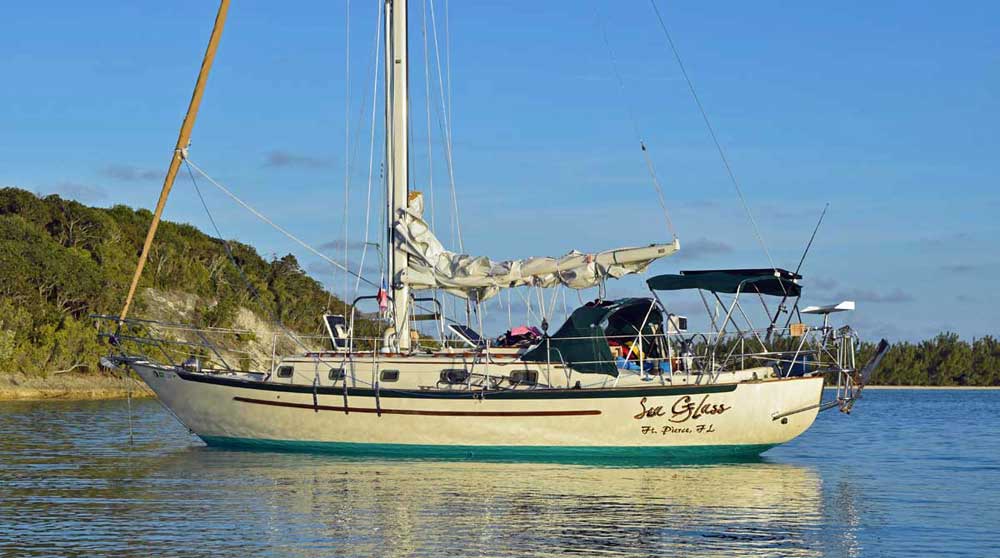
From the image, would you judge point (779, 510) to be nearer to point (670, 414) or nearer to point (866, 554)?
point (866, 554)

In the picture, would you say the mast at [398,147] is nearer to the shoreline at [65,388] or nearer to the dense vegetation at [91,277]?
the dense vegetation at [91,277]

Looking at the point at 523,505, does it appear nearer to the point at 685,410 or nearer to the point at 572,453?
the point at 572,453

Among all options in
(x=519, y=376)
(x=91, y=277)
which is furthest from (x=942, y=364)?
(x=519, y=376)

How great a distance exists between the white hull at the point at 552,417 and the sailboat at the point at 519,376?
31mm

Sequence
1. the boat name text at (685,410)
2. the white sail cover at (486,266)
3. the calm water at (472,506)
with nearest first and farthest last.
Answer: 1. the calm water at (472,506)
2. the boat name text at (685,410)
3. the white sail cover at (486,266)

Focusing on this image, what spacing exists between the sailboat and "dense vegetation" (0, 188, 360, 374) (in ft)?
81.8

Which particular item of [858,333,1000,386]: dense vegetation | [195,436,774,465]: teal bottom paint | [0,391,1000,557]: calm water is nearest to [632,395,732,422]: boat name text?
[195,436,774,465]: teal bottom paint

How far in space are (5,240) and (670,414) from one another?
4681 centimetres

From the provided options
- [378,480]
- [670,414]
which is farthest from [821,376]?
[378,480]

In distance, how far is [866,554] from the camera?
51.2 ft

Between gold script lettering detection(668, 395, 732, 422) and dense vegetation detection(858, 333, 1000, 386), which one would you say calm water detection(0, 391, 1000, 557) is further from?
dense vegetation detection(858, 333, 1000, 386)

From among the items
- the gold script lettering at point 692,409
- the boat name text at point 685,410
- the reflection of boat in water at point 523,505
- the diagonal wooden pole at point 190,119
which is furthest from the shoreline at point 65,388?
the gold script lettering at point 692,409

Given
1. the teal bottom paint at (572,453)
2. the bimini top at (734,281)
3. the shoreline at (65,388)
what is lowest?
the teal bottom paint at (572,453)

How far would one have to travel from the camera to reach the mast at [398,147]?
2800 cm
